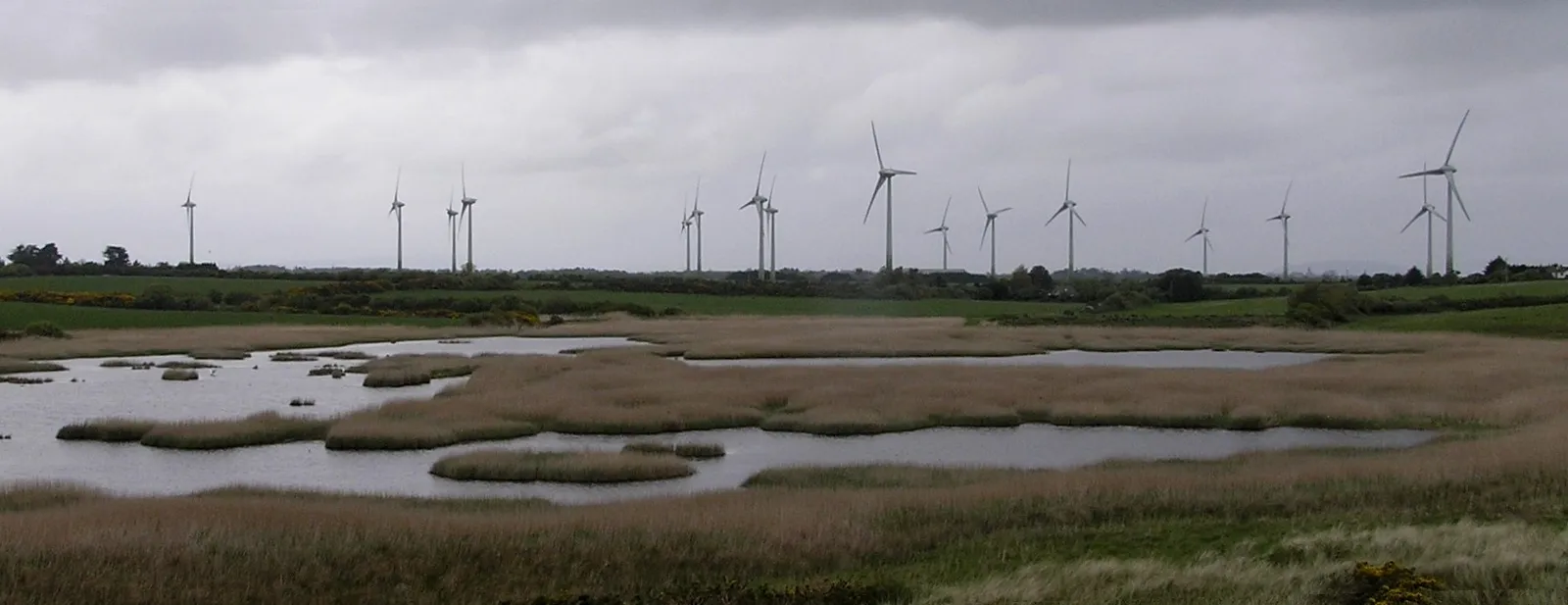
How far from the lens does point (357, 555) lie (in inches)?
656

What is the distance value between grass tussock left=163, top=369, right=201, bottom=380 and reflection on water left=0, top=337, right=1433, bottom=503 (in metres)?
8.05

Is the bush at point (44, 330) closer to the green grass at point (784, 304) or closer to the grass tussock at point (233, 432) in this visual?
the grass tussock at point (233, 432)

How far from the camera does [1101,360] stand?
64.9 meters

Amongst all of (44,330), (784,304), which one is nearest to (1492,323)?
(784,304)

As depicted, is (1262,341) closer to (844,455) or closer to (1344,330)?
(1344,330)

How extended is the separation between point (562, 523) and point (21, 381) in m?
42.1

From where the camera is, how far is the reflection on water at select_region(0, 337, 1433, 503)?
2738 centimetres

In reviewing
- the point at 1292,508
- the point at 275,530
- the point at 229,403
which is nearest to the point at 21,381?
the point at 229,403

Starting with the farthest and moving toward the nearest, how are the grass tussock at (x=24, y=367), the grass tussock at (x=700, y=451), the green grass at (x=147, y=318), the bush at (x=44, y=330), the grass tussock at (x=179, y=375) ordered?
1. the green grass at (x=147, y=318)
2. the bush at (x=44, y=330)
3. the grass tussock at (x=24, y=367)
4. the grass tussock at (x=179, y=375)
5. the grass tussock at (x=700, y=451)

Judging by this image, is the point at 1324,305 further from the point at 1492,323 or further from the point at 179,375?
the point at 179,375

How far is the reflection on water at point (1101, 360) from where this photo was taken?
61.9m

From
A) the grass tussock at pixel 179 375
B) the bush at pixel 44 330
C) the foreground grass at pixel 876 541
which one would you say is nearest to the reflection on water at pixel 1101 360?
the grass tussock at pixel 179 375

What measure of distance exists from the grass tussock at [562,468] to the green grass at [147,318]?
2637 inches

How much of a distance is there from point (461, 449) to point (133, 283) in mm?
119415
